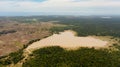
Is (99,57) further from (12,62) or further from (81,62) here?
(12,62)

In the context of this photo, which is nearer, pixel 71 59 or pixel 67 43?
pixel 71 59

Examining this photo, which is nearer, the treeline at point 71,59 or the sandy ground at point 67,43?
the treeline at point 71,59

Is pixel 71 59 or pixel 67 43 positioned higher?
pixel 71 59

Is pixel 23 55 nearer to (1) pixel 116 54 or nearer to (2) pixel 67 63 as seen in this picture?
(2) pixel 67 63

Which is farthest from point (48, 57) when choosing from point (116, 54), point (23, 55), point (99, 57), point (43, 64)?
point (116, 54)

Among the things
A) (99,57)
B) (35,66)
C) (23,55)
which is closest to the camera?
(35,66)

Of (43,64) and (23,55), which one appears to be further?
(23,55)

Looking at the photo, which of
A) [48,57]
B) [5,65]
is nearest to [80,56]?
[48,57]

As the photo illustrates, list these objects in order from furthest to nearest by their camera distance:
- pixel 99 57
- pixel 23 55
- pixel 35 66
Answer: pixel 23 55 < pixel 99 57 < pixel 35 66

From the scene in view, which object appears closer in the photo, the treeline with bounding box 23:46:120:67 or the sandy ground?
the treeline with bounding box 23:46:120:67
